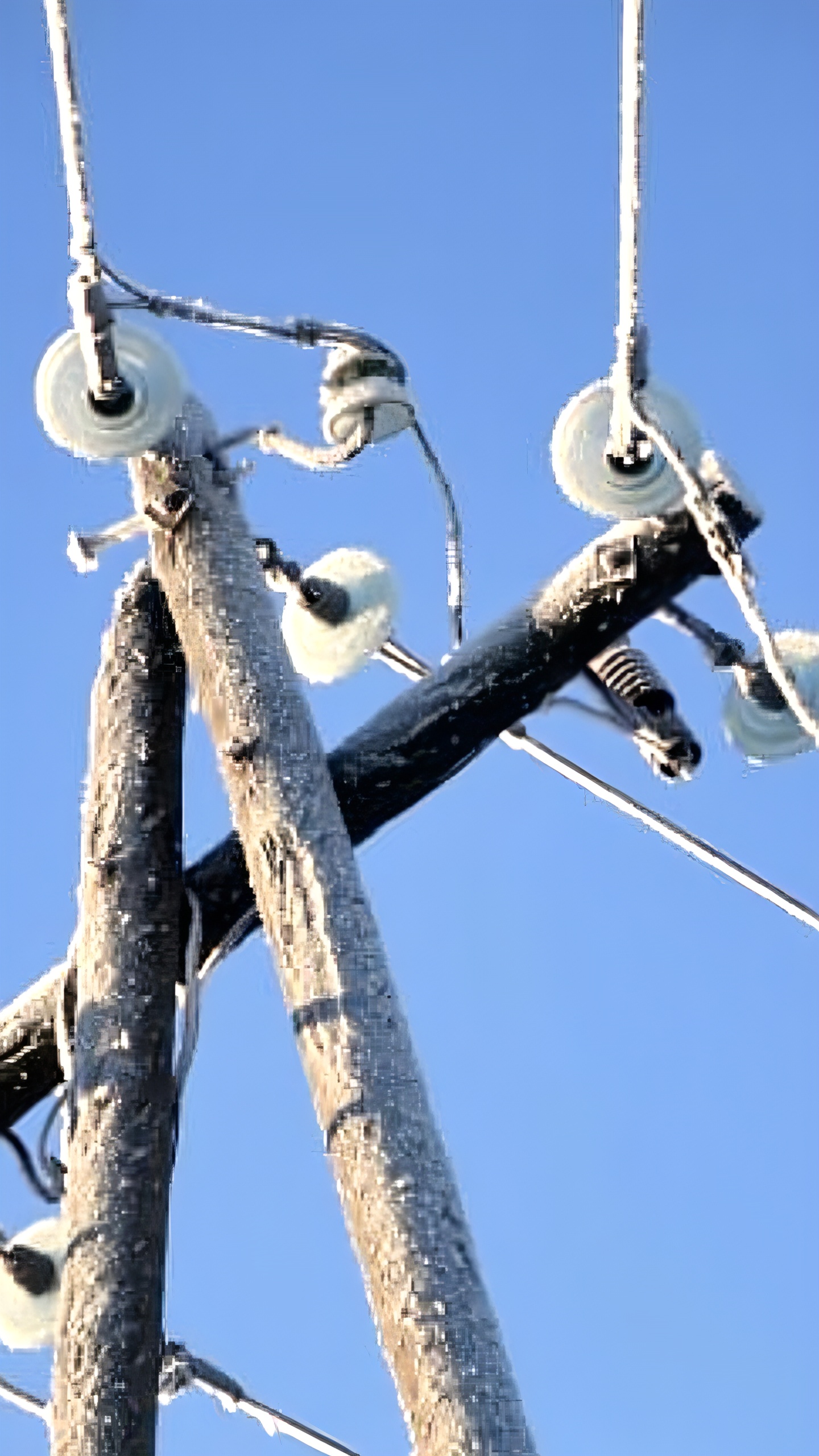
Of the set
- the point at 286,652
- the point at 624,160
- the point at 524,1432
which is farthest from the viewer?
the point at 286,652

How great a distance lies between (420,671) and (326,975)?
1.56 metres

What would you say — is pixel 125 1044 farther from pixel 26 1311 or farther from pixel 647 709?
pixel 647 709

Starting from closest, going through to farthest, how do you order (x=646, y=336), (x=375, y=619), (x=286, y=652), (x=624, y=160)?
1. (x=624, y=160)
2. (x=646, y=336)
3. (x=286, y=652)
4. (x=375, y=619)

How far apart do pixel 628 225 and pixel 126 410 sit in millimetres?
981

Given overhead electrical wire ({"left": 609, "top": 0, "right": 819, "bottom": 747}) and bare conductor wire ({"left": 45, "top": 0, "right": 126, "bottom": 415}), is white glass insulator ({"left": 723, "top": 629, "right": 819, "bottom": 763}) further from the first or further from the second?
bare conductor wire ({"left": 45, "top": 0, "right": 126, "bottom": 415})

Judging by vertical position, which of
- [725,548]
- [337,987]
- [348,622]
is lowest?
[337,987]

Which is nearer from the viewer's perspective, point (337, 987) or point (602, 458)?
point (337, 987)

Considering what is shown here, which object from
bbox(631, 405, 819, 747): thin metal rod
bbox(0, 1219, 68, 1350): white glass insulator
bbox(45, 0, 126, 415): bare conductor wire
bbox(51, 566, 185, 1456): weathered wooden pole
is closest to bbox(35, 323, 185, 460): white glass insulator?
bbox(45, 0, 126, 415): bare conductor wire

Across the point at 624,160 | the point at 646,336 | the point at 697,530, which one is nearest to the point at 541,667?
the point at 697,530

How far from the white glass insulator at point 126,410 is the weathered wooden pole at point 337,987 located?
0.38m

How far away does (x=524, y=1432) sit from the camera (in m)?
3.30

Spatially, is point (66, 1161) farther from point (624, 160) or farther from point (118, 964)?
point (624, 160)

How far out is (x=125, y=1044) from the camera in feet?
13.6

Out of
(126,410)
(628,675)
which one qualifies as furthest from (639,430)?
(126,410)
